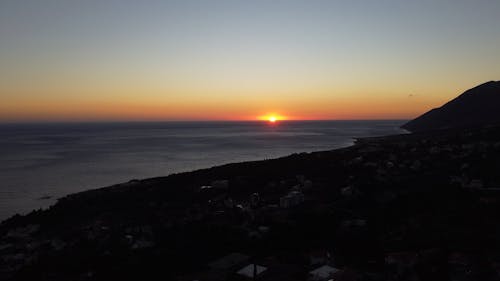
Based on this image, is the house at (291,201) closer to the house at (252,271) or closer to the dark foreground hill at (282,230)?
the dark foreground hill at (282,230)

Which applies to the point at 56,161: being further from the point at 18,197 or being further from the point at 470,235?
the point at 470,235

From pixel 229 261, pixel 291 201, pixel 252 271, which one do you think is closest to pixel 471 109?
pixel 291 201

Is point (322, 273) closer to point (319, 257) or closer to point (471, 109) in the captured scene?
point (319, 257)

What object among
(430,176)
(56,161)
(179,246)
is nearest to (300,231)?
(179,246)

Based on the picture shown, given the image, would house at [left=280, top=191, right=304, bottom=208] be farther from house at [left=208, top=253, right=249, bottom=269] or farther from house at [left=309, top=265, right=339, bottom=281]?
house at [left=309, top=265, right=339, bottom=281]

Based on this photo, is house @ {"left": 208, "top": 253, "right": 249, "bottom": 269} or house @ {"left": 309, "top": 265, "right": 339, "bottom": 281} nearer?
house @ {"left": 309, "top": 265, "right": 339, "bottom": 281}

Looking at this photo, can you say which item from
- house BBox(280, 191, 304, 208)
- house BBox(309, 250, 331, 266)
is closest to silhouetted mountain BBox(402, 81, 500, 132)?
house BBox(280, 191, 304, 208)
